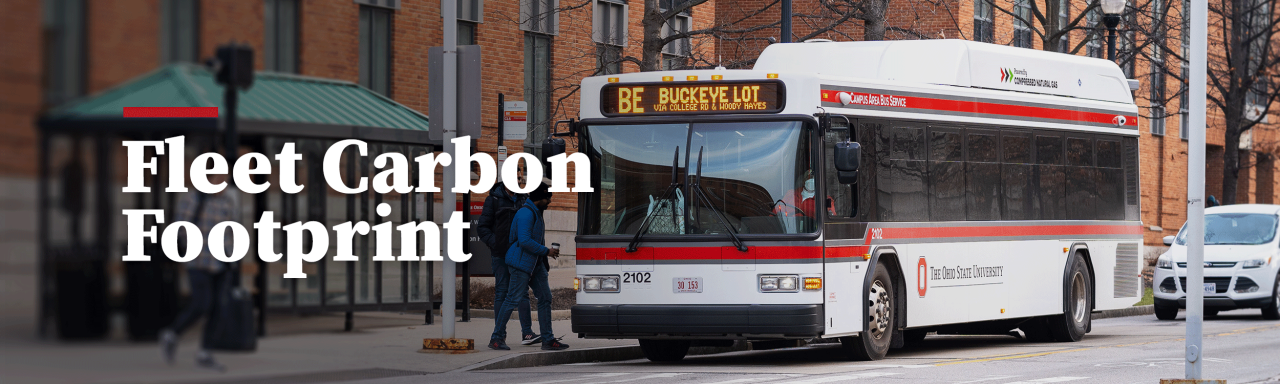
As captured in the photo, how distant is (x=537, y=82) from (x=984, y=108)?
11780 mm

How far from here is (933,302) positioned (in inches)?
583

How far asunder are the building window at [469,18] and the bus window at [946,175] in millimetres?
10373

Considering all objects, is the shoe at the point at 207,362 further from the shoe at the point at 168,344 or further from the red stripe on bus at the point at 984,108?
the red stripe on bus at the point at 984,108

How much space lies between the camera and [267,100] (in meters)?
1.90

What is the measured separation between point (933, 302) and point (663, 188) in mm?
3324

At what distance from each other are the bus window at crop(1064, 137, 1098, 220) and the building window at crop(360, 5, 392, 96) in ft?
51.8

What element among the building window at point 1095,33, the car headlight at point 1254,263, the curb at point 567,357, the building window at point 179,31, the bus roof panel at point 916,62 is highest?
the building window at point 1095,33

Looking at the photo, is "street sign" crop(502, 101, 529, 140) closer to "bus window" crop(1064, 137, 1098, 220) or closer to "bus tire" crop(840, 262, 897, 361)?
"bus tire" crop(840, 262, 897, 361)

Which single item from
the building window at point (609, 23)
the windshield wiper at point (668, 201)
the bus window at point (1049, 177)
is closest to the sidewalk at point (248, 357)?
the windshield wiper at point (668, 201)

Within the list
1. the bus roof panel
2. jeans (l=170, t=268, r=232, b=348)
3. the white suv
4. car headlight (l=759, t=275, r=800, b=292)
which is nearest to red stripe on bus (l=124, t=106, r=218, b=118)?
jeans (l=170, t=268, r=232, b=348)

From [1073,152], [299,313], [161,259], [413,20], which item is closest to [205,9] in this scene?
[161,259]

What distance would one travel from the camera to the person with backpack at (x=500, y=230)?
14.3 metres

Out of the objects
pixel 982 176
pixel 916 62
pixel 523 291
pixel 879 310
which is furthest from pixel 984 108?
pixel 523 291

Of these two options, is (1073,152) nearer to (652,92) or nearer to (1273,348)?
(1273,348)
